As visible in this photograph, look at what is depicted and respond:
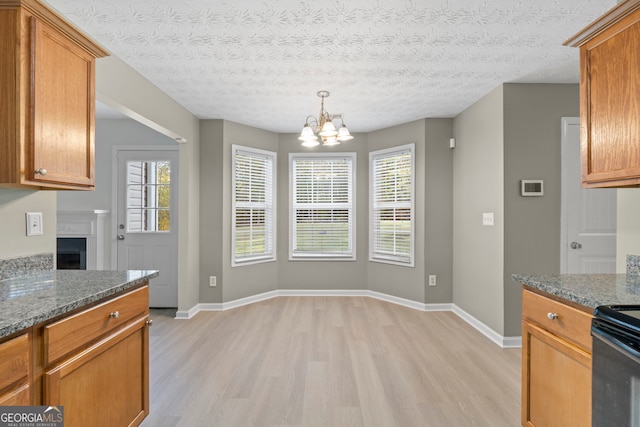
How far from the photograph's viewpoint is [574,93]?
3.36 metres

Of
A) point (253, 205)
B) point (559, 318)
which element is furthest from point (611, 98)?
point (253, 205)

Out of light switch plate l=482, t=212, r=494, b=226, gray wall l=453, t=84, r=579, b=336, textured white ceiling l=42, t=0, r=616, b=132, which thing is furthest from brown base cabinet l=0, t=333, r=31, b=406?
light switch plate l=482, t=212, r=494, b=226

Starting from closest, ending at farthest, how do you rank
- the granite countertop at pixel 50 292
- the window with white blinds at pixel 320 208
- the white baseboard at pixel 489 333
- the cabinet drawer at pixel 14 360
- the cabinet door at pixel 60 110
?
1. the cabinet drawer at pixel 14 360
2. the granite countertop at pixel 50 292
3. the cabinet door at pixel 60 110
4. the white baseboard at pixel 489 333
5. the window with white blinds at pixel 320 208

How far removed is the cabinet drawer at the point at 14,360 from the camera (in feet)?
3.46

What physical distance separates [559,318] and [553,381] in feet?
1.00

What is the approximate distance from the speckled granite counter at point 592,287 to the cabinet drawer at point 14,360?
2.03 meters

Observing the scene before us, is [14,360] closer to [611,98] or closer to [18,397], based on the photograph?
[18,397]

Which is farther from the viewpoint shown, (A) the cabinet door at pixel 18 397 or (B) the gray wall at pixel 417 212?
(B) the gray wall at pixel 417 212

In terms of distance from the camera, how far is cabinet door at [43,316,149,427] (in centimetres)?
133

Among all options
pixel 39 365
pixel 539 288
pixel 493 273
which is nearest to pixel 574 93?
pixel 493 273

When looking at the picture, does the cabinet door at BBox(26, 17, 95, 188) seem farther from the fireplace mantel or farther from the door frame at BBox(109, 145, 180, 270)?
the fireplace mantel

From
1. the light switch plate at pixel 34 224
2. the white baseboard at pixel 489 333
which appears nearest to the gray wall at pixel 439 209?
the white baseboard at pixel 489 333

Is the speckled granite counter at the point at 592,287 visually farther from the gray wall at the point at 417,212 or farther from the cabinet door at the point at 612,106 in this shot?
the gray wall at the point at 417,212

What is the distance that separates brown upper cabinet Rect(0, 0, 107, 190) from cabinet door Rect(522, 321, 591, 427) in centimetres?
244
